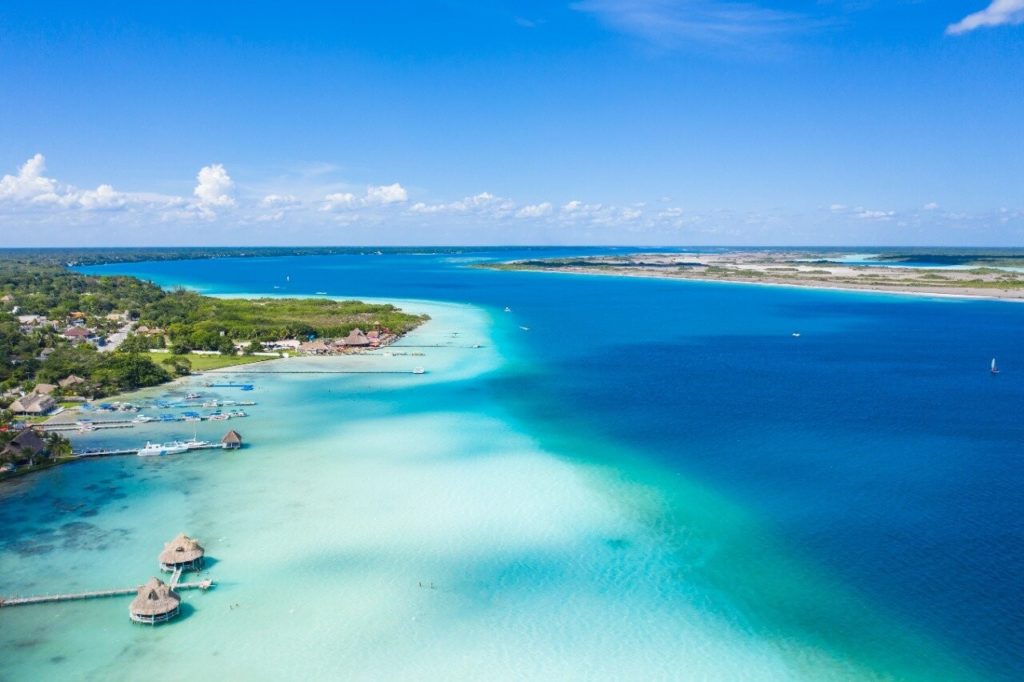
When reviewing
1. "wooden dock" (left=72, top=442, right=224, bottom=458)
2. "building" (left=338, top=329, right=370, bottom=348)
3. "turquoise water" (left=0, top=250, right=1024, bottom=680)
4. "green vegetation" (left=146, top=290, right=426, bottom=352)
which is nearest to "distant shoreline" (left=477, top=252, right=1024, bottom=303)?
"turquoise water" (left=0, top=250, right=1024, bottom=680)

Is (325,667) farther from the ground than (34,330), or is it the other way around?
(34,330)

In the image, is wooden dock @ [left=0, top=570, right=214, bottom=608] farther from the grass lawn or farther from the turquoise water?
the grass lawn

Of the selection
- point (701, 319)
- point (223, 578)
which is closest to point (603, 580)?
point (223, 578)

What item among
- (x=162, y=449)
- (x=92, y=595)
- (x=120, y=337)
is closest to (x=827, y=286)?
(x=120, y=337)

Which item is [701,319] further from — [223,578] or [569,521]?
[223,578]

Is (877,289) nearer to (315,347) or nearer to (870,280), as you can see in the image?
(870,280)

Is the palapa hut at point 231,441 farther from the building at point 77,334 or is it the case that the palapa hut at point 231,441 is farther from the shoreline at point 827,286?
the shoreline at point 827,286

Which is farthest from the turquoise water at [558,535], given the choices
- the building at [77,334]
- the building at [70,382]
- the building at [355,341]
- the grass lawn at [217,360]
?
the building at [77,334]
